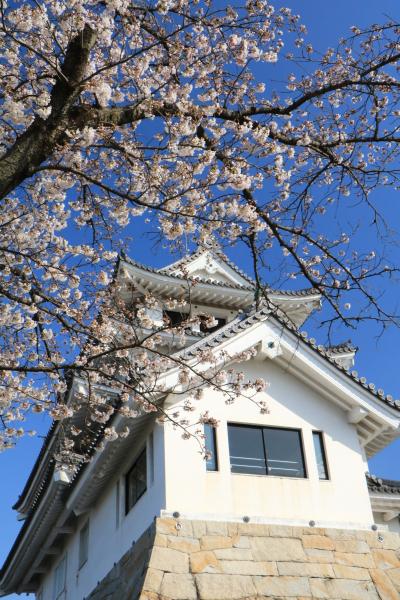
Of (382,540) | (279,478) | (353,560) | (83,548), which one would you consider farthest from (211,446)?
(83,548)

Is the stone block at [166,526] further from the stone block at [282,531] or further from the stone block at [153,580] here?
the stone block at [282,531]

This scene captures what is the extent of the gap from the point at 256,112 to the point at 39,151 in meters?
2.25

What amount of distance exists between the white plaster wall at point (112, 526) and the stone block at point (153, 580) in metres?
0.94

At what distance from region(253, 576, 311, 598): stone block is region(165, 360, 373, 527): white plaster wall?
899 millimetres

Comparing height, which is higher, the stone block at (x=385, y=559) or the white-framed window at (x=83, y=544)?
the white-framed window at (x=83, y=544)

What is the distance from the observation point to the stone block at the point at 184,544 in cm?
872

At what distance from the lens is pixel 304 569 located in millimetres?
9047

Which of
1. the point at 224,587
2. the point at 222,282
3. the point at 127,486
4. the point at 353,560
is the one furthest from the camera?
the point at 222,282

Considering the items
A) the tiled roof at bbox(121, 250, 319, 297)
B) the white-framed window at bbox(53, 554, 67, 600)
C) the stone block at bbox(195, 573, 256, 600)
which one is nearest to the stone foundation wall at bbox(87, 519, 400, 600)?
the stone block at bbox(195, 573, 256, 600)

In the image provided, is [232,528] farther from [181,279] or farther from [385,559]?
[181,279]

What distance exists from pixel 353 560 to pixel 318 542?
0.56 m

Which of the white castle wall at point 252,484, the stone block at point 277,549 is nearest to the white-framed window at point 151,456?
the white castle wall at point 252,484

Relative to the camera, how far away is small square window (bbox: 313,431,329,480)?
33.6 ft

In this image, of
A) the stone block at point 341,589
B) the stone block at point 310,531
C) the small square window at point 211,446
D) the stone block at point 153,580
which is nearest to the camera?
the stone block at point 153,580
